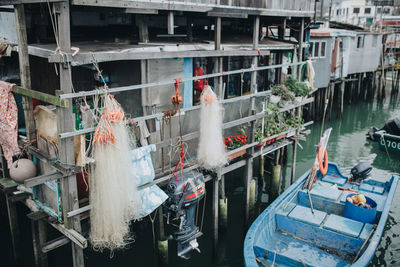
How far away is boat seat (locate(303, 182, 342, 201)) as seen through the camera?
10.3 meters

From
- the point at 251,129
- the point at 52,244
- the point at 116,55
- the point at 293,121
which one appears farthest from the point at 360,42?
the point at 52,244

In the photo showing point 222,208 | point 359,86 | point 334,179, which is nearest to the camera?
point 222,208

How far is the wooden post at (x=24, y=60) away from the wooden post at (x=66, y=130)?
1380mm

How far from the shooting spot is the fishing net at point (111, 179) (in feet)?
19.9

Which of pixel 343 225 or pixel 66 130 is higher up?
pixel 66 130

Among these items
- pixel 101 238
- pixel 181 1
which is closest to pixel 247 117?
pixel 181 1

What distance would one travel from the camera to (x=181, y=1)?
7867 mm

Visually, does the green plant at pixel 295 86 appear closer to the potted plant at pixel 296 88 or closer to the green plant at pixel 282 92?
the potted plant at pixel 296 88

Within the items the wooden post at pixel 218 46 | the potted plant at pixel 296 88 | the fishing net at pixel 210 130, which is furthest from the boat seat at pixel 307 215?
the wooden post at pixel 218 46

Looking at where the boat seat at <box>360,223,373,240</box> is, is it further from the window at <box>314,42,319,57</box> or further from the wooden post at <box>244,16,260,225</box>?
the window at <box>314,42,319,57</box>

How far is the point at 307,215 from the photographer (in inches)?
374

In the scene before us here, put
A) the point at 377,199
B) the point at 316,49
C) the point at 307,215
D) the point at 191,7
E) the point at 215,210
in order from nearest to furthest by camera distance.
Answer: the point at 191,7
the point at 215,210
the point at 307,215
the point at 377,199
the point at 316,49

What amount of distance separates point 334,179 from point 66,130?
8958 mm

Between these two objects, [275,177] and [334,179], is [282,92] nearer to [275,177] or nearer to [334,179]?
[275,177]
